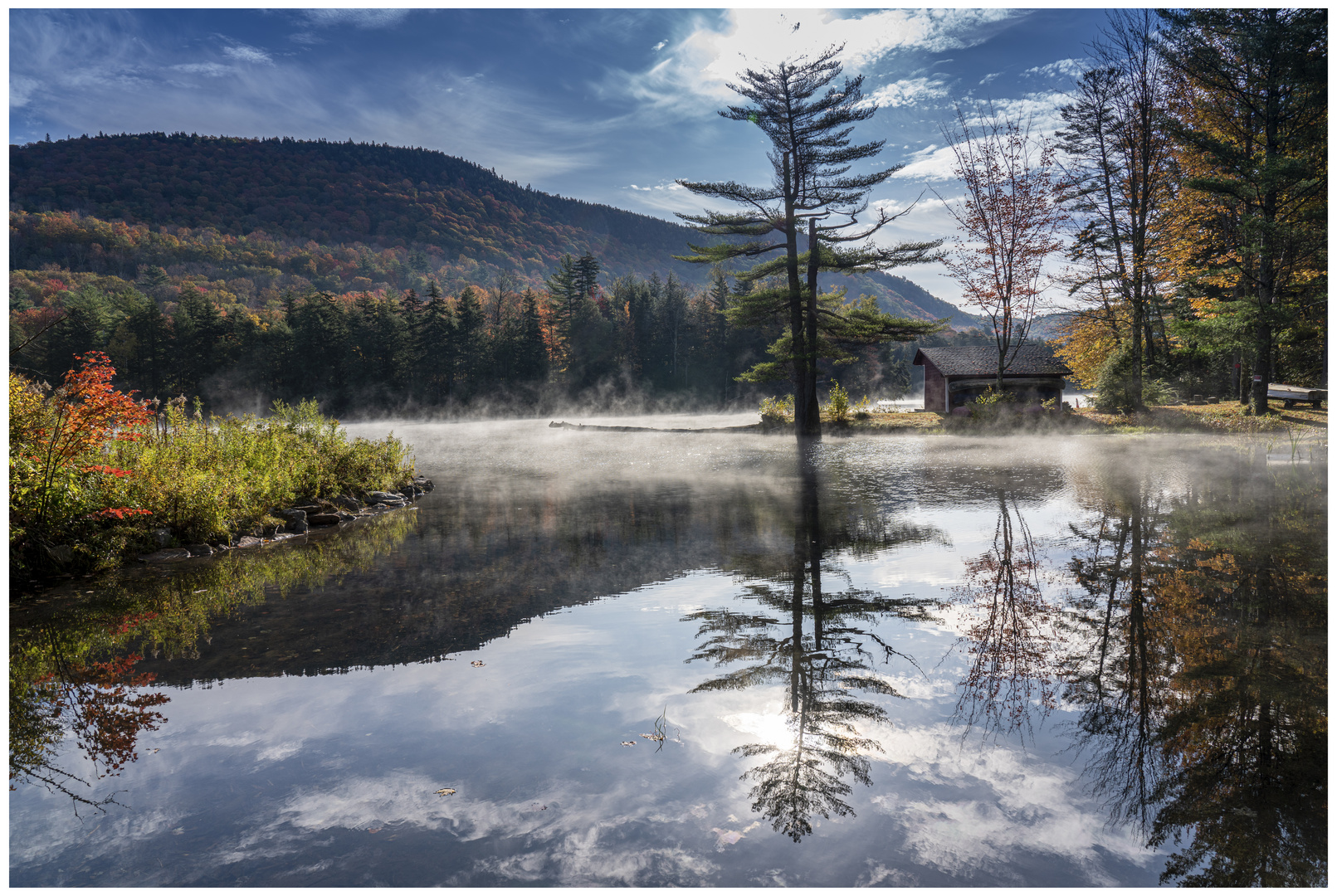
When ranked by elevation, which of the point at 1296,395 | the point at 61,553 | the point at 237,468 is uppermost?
the point at 1296,395

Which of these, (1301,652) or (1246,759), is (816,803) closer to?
(1246,759)

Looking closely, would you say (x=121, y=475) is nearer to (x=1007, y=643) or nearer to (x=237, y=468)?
(x=237, y=468)

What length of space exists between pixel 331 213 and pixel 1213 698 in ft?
507

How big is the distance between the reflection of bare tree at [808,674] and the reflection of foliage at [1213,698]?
1215 mm

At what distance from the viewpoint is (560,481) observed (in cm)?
1627

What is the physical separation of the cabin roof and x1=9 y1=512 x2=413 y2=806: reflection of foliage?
32.9 metres

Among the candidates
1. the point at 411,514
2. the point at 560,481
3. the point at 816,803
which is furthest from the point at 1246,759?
the point at 560,481

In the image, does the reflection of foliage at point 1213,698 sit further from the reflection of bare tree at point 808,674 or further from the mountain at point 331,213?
the mountain at point 331,213

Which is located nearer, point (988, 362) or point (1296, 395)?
point (1296, 395)

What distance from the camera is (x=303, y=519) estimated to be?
10.5 meters

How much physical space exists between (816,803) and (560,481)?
13531 millimetres

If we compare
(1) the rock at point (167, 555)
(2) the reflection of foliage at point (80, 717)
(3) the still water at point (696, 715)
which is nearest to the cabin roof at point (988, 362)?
(3) the still water at point (696, 715)

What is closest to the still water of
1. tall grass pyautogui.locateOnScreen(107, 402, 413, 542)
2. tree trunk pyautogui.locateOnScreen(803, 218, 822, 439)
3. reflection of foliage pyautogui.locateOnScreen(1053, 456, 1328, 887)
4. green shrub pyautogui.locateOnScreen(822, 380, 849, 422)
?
reflection of foliage pyautogui.locateOnScreen(1053, 456, 1328, 887)

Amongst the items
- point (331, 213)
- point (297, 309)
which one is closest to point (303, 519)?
point (297, 309)
